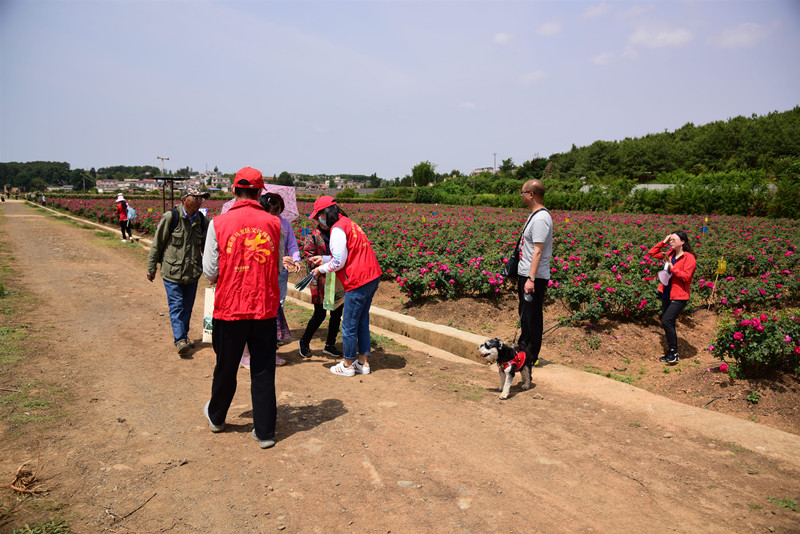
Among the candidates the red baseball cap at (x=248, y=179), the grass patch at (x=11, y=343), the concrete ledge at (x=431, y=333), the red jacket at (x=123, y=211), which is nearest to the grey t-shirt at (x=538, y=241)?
the concrete ledge at (x=431, y=333)

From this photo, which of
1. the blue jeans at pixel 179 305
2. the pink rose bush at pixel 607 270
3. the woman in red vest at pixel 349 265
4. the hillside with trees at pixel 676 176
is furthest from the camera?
the hillside with trees at pixel 676 176

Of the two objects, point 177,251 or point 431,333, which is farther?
point 431,333

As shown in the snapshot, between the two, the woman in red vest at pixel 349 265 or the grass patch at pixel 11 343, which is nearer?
the woman in red vest at pixel 349 265

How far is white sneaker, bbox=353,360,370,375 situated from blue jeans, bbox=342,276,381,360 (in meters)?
0.11

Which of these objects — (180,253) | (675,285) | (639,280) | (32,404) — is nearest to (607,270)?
(639,280)

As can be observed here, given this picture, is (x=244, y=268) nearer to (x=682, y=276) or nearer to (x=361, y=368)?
(x=361, y=368)

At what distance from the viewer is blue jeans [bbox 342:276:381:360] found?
16.0 ft

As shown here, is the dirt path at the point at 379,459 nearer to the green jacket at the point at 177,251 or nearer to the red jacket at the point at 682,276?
the green jacket at the point at 177,251

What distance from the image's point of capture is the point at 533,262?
459 centimetres

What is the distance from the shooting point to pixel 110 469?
3.11 metres

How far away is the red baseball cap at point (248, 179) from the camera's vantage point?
3.50m

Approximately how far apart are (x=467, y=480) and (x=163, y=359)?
389 cm

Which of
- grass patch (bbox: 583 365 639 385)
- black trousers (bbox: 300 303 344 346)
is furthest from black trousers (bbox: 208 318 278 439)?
grass patch (bbox: 583 365 639 385)

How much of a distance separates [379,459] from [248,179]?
222 centimetres
